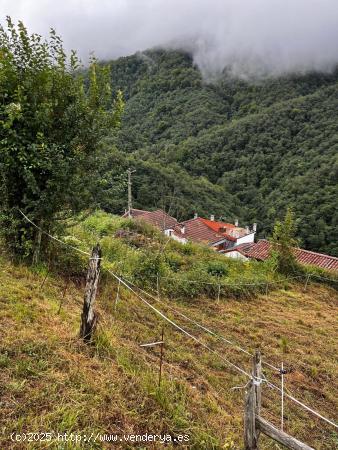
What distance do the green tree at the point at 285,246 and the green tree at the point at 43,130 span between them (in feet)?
31.4

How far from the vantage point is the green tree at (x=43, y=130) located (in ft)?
15.3

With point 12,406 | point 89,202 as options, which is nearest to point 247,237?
point 89,202

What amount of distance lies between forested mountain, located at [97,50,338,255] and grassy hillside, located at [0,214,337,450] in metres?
1.95

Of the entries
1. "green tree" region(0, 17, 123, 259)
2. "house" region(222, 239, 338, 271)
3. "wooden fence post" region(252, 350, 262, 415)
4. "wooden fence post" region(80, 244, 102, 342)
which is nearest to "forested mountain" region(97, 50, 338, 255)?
"green tree" region(0, 17, 123, 259)

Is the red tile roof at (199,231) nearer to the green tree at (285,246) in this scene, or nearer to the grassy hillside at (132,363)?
the green tree at (285,246)

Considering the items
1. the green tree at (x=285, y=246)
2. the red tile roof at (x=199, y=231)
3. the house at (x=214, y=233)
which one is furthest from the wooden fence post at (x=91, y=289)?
the red tile roof at (x=199, y=231)

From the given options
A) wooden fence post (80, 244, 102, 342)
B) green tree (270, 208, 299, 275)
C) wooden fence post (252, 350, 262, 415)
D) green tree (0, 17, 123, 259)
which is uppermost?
green tree (0, 17, 123, 259)

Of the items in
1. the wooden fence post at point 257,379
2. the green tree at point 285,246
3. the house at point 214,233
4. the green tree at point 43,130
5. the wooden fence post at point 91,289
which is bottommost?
the house at point 214,233

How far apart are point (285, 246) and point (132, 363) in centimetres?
1072

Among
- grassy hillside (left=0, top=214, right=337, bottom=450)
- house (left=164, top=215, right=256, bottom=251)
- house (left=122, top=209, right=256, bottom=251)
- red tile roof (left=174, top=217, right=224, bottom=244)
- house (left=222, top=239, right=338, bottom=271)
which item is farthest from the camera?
house (left=164, top=215, right=256, bottom=251)

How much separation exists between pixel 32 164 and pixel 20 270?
162 centimetres

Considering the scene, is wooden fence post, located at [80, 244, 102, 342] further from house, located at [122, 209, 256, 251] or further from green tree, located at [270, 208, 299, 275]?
house, located at [122, 209, 256, 251]

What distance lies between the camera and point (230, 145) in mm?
72250

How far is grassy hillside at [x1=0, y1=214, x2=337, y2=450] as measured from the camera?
2607 millimetres
